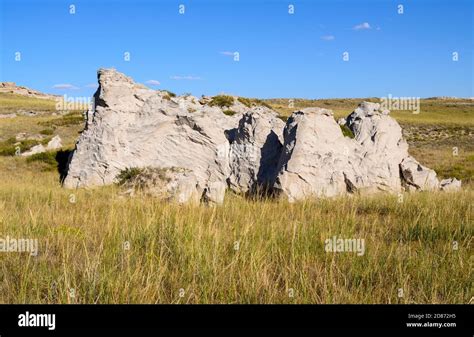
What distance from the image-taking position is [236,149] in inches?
706

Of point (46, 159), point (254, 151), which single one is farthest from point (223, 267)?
point (46, 159)

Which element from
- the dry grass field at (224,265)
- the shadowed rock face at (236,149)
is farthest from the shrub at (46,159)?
the dry grass field at (224,265)

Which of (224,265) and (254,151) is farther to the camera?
(254,151)

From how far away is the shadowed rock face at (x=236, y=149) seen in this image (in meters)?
15.2

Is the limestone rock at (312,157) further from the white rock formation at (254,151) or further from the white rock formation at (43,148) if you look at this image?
the white rock formation at (43,148)

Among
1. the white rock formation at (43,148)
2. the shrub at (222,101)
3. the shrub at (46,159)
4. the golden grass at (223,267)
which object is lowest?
the golden grass at (223,267)

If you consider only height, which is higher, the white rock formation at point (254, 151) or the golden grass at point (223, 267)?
the white rock formation at point (254, 151)

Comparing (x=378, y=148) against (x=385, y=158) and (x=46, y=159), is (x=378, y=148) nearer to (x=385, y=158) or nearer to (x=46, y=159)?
(x=385, y=158)

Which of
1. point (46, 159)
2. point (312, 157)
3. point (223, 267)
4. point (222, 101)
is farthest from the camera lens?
point (222, 101)
